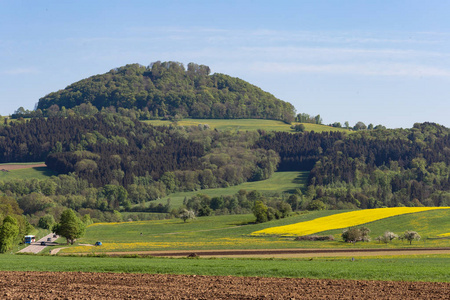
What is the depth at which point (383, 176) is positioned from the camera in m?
176

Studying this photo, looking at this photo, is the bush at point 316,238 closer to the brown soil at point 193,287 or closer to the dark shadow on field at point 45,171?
the brown soil at point 193,287

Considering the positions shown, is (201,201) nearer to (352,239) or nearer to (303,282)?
(352,239)

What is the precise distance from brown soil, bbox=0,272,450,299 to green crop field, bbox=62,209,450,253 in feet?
116

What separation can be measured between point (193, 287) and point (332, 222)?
67207 millimetres

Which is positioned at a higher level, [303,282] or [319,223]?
[303,282]

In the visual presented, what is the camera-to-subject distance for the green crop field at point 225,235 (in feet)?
218

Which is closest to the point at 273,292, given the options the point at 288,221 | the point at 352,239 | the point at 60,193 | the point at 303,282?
the point at 303,282

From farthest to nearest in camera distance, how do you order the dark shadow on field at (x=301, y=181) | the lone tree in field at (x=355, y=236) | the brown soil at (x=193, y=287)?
the dark shadow on field at (x=301, y=181), the lone tree in field at (x=355, y=236), the brown soil at (x=193, y=287)

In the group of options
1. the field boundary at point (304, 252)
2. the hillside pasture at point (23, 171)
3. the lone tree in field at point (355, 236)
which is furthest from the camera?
the hillside pasture at point (23, 171)

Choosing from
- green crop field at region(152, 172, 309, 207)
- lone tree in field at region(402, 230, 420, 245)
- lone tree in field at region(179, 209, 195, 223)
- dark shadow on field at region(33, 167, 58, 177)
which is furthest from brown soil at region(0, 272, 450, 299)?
dark shadow on field at region(33, 167, 58, 177)

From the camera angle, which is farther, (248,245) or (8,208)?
(8,208)

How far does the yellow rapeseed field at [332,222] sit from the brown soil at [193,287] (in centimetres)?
5195

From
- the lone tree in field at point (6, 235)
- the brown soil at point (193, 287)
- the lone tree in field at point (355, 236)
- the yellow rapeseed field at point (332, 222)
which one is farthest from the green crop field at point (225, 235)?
the brown soil at point (193, 287)

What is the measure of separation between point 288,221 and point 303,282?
68604 millimetres
